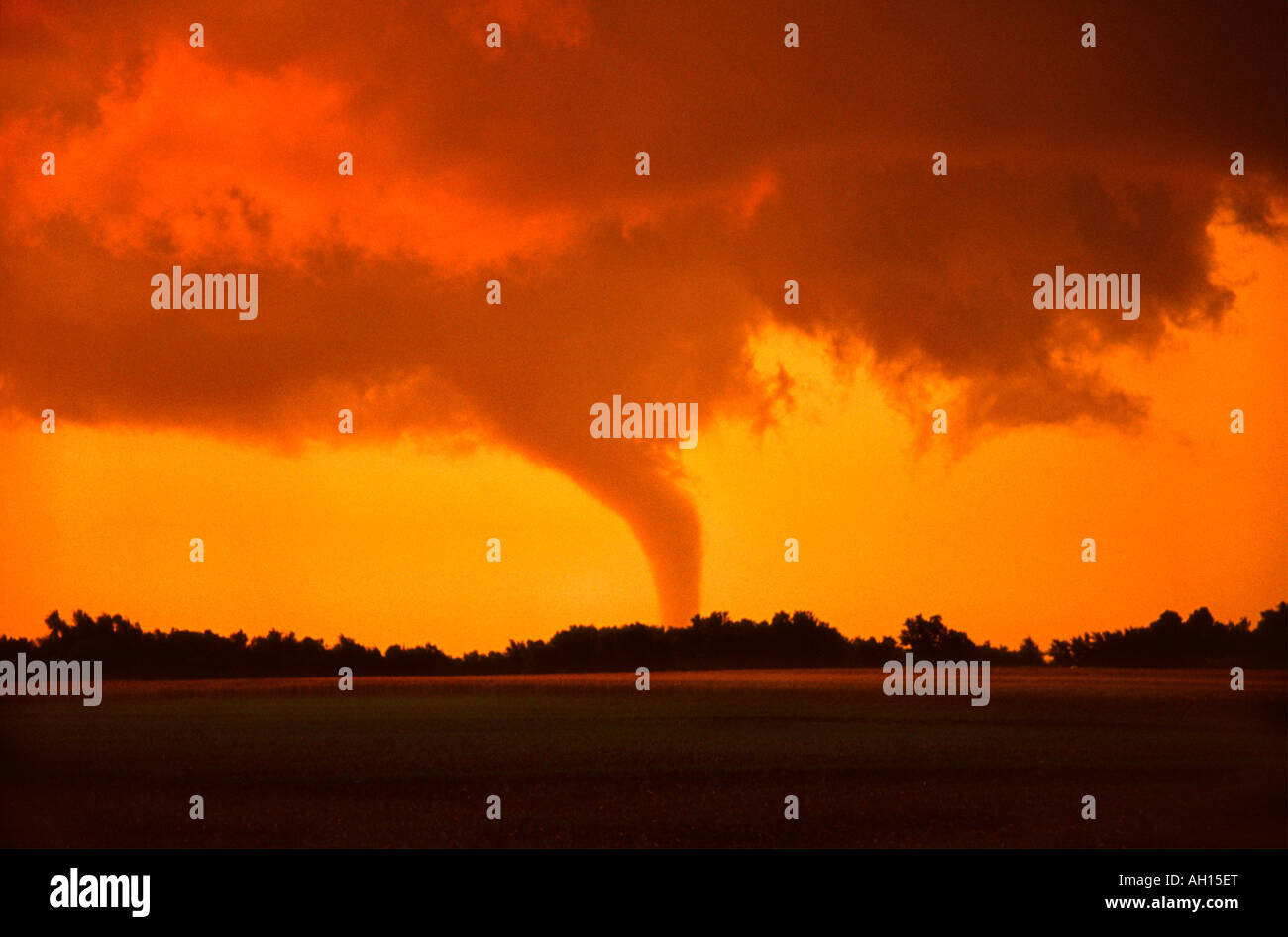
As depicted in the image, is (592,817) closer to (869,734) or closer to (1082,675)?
(869,734)

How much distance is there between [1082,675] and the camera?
70875mm

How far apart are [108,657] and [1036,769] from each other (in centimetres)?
7579

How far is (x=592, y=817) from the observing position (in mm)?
27031

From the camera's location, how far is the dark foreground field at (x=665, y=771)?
84.3 ft

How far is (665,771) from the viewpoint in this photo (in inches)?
1324

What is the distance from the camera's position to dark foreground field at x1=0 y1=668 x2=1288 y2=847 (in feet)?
Answer: 84.3
